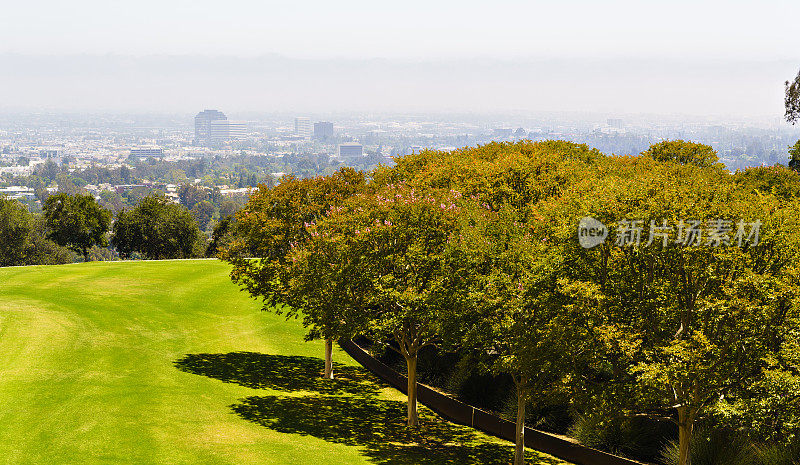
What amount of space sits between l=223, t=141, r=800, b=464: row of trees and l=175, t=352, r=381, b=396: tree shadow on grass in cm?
451

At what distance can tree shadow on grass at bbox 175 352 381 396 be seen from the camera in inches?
1304

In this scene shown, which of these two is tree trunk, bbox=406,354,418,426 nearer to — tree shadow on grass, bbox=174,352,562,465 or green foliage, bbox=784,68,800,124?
tree shadow on grass, bbox=174,352,562,465

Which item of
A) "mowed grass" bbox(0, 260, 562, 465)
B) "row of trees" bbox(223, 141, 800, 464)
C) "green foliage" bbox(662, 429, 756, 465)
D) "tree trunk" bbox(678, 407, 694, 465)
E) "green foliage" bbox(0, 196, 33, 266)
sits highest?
"row of trees" bbox(223, 141, 800, 464)

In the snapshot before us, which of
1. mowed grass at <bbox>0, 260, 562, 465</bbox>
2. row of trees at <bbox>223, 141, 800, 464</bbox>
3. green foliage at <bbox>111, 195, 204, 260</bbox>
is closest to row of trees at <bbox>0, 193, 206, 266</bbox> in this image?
green foliage at <bbox>111, 195, 204, 260</bbox>

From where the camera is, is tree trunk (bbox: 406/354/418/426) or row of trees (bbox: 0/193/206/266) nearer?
tree trunk (bbox: 406/354/418/426)

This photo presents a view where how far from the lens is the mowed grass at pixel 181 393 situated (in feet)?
74.3

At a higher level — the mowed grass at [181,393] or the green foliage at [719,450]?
the green foliage at [719,450]

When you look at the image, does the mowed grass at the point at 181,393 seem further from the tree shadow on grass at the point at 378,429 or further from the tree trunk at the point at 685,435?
the tree trunk at the point at 685,435

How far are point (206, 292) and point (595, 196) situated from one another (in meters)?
37.6

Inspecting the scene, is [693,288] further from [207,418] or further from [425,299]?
[207,418]

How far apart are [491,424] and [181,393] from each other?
1375cm

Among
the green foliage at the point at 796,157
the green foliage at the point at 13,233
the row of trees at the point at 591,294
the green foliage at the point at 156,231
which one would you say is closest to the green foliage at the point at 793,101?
the green foliage at the point at 796,157

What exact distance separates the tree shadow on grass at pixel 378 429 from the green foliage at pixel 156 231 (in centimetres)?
6853

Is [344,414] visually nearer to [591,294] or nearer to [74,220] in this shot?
[591,294]
